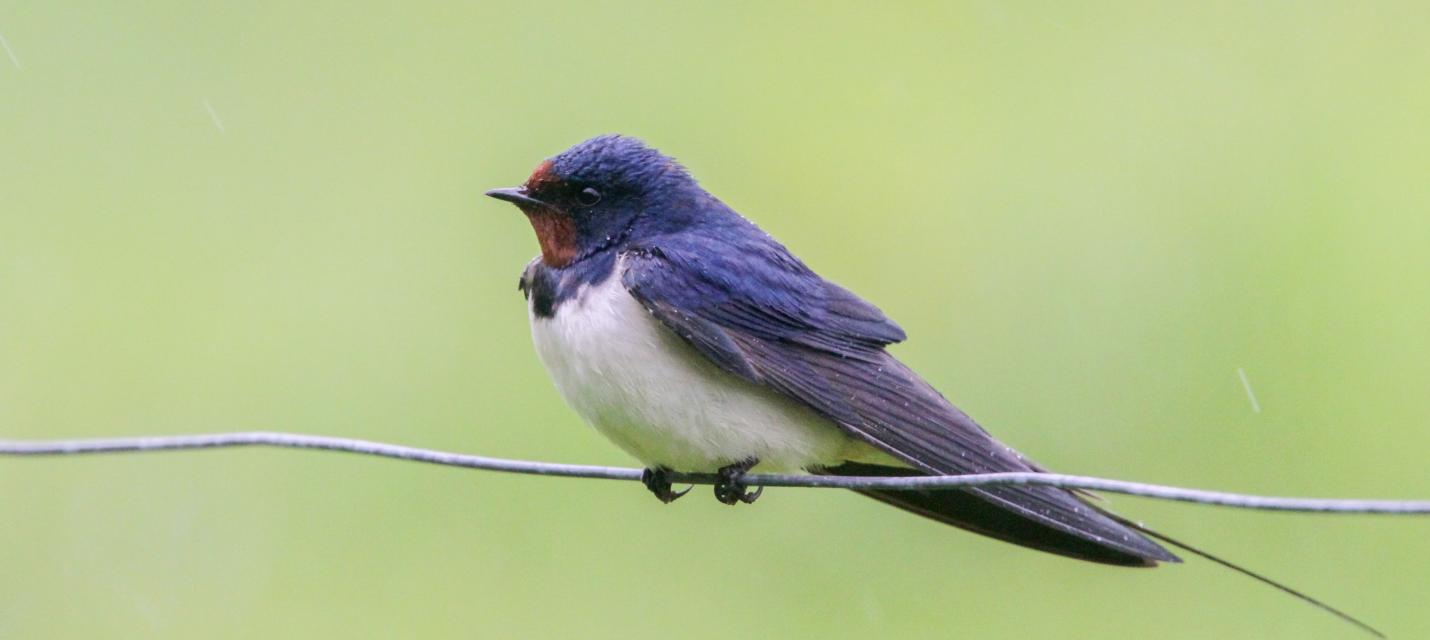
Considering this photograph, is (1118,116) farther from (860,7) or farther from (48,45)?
(48,45)

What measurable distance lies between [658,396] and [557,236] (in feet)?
1.29

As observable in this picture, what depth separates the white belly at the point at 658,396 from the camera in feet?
9.05

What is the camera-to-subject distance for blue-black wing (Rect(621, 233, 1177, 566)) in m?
2.64

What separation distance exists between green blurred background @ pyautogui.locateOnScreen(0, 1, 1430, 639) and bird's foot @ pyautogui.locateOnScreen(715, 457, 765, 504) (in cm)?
145

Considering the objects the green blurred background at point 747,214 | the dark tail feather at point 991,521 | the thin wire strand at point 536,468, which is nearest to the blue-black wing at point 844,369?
the dark tail feather at point 991,521

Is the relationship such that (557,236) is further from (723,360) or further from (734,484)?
(734,484)

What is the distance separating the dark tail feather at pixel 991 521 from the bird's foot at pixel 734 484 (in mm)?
201

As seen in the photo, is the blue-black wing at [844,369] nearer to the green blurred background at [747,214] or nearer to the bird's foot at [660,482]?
the bird's foot at [660,482]

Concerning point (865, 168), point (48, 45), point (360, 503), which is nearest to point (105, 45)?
point (48, 45)

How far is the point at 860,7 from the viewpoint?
6.13 metres

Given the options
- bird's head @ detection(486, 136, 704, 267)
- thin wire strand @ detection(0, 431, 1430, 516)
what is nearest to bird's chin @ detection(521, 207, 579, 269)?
bird's head @ detection(486, 136, 704, 267)

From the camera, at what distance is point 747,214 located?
5102 millimetres

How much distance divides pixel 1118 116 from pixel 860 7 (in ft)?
3.32

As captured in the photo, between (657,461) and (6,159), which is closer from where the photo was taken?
(657,461)
